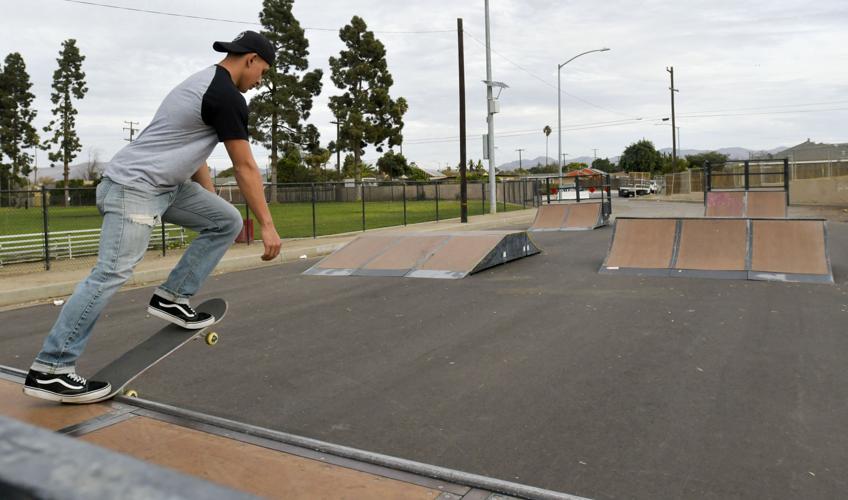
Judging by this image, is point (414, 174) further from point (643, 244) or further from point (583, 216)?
point (643, 244)

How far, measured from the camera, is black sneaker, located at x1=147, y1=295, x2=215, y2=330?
3637mm

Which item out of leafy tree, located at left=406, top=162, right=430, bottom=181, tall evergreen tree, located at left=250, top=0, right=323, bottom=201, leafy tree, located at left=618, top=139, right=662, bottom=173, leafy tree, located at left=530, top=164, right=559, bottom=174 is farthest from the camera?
leafy tree, located at left=530, top=164, right=559, bottom=174

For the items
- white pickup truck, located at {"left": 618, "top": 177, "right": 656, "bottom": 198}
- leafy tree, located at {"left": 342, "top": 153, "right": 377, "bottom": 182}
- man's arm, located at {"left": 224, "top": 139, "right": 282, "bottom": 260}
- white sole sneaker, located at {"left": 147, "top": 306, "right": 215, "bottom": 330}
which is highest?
leafy tree, located at {"left": 342, "top": 153, "right": 377, "bottom": 182}

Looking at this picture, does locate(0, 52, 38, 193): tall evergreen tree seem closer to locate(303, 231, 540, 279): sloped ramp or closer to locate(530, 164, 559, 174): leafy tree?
locate(303, 231, 540, 279): sloped ramp

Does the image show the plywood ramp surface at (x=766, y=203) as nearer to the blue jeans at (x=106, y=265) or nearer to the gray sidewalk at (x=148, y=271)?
the gray sidewalk at (x=148, y=271)

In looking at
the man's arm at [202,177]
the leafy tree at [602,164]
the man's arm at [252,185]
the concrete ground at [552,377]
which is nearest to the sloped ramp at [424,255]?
the concrete ground at [552,377]

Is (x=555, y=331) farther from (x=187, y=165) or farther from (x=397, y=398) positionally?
(x=187, y=165)

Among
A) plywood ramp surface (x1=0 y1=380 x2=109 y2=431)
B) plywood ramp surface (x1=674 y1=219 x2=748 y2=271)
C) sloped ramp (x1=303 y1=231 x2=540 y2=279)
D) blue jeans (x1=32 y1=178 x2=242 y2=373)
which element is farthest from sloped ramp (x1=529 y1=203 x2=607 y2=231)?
plywood ramp surface (x1=0 y1=380 x2=109 y2=431)

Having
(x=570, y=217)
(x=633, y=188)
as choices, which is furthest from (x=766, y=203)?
(x=633, y=188)

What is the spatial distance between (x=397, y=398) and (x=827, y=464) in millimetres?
2415

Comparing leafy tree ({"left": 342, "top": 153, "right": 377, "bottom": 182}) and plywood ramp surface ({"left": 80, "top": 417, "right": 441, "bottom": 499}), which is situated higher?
leafy tree ({"left": 342, "top": 153, "right": 377, "bottom": 182})

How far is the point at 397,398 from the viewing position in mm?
4230

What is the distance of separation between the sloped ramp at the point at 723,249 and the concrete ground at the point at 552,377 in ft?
2.18

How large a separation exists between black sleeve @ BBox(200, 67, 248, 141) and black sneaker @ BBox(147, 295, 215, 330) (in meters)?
1.00
